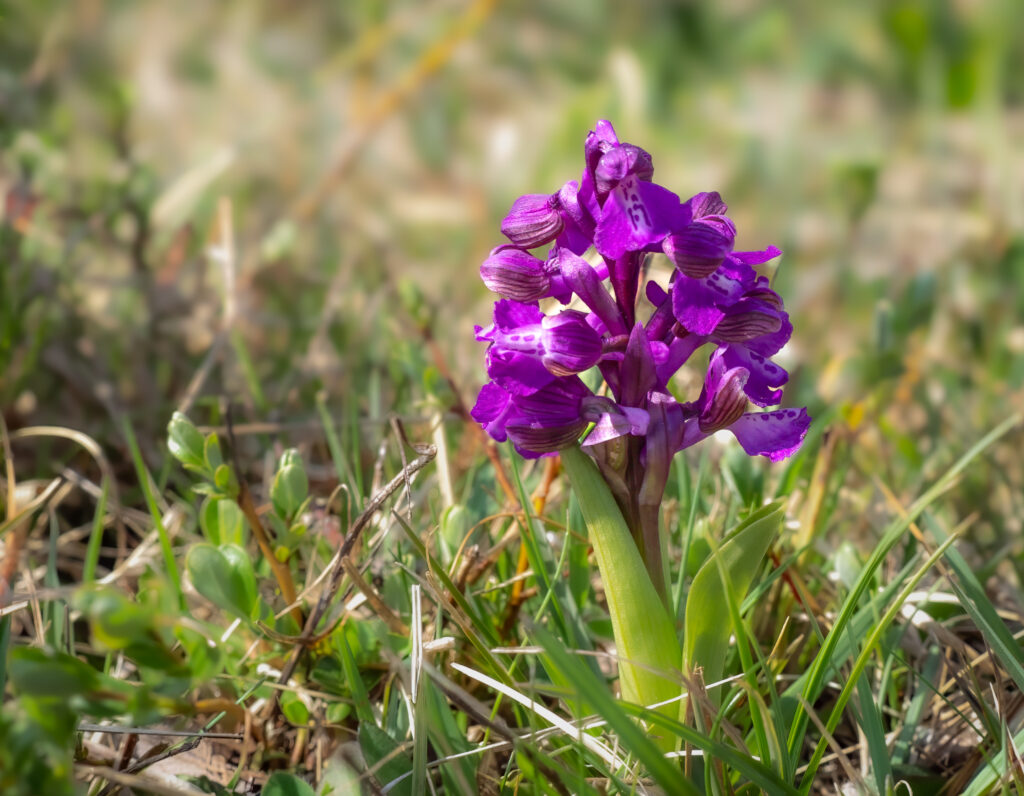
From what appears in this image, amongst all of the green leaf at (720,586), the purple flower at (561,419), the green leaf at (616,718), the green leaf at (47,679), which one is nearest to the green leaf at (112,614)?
the green leaf at (47,679)

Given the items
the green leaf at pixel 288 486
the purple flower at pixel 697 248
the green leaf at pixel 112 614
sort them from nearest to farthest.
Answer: the green leaf at pixel 112 614 → the purple flower at pixel 697 248 → the green leaf at pixel 288 486

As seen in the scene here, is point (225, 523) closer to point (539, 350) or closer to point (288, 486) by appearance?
point (288, 486)

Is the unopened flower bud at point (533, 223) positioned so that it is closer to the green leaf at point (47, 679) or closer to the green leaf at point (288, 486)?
the green leaf at point (288, 486)

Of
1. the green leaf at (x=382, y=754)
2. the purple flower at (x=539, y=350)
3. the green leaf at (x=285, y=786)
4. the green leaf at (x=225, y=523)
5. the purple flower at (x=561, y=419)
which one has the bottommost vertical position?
the green leaf at (x=285, y=786)

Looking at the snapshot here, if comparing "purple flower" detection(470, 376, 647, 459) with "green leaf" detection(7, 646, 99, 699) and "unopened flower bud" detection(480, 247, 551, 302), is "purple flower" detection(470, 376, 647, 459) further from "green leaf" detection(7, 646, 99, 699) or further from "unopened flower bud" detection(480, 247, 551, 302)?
"green leaf" detection(7, 646, 99, 699)

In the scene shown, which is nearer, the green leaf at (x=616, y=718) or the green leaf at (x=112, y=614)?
the green leaf at (x=112, y=614)

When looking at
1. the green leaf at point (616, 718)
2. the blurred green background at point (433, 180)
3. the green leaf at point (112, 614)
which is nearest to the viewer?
the green leaf at point (112, 614)
